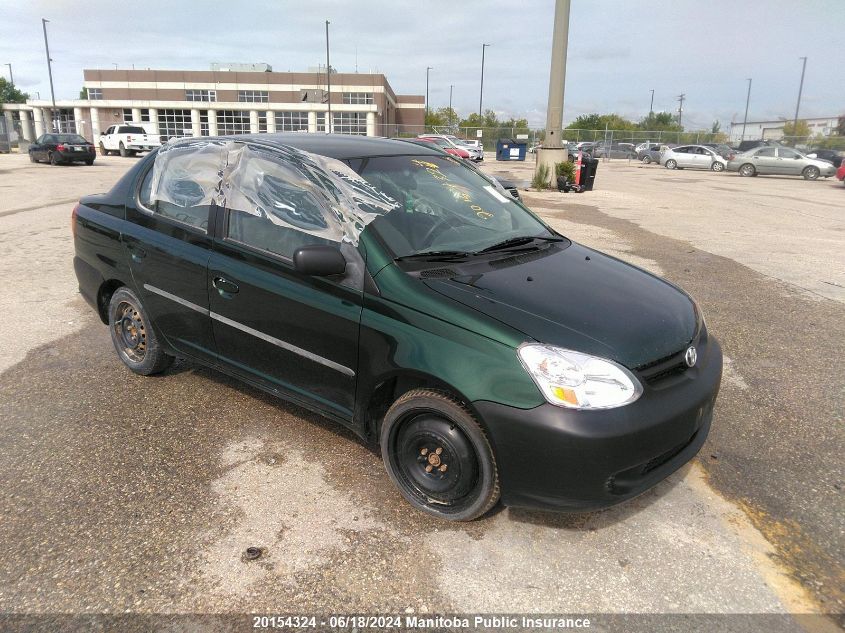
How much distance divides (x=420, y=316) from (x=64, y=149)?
30.3m

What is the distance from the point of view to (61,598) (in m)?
2.36

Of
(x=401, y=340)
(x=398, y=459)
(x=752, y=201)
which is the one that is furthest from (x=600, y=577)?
(x=752, y=201)

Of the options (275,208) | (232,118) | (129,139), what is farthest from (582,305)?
(232,118)

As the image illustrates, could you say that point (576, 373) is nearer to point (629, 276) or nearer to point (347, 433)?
point (629, 276)

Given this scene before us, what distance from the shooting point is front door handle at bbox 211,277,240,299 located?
3396 millimetres

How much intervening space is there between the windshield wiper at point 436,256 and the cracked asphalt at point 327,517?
1135 millimetres

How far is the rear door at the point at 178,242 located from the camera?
3621mm

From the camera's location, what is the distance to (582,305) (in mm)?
2865

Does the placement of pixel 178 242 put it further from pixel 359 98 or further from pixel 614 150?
pixel 359 98

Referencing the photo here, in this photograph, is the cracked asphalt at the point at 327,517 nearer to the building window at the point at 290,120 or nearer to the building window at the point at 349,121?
the building window at the point at 349,121

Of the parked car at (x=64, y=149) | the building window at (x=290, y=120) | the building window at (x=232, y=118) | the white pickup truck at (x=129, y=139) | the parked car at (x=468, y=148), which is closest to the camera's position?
the parked car at (x=64, y=149)

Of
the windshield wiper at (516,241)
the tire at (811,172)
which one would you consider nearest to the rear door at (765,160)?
the tire at (811,172)

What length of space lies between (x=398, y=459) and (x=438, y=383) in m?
0.53

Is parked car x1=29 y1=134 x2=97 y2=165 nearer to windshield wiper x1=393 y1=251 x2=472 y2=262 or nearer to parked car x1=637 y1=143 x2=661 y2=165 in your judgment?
windshield wiper x1=393 y1=251 x2=472 y2=262
